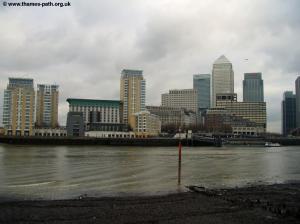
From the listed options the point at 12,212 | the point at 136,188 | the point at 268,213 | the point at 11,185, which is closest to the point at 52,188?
the point at 11,185

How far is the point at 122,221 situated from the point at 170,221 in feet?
4.48

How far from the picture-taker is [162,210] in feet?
39.4

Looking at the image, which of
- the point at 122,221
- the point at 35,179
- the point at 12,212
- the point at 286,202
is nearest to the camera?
the point at 122,221

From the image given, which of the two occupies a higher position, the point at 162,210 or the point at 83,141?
the point at 162,210

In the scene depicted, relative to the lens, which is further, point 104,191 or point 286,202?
point 104,191

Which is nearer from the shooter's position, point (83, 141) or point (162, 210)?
point (162, 210)

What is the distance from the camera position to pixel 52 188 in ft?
60.1

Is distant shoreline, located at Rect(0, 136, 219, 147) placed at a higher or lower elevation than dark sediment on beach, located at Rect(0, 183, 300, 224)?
lower

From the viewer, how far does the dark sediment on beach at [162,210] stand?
1066 centimetres

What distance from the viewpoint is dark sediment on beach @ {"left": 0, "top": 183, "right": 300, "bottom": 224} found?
10.7 m

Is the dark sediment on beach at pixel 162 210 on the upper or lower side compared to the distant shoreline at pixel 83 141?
upper

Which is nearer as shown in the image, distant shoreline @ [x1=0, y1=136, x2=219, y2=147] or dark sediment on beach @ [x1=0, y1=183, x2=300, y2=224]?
dark sediment on beach @ [x1=0, y1=183, x2=300, y2=224]

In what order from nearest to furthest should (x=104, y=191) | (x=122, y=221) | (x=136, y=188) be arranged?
(x=122, y=221) < (x=104, y=191) < (x=136, y=188)

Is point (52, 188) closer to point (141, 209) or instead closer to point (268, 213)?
point (141, 209)
